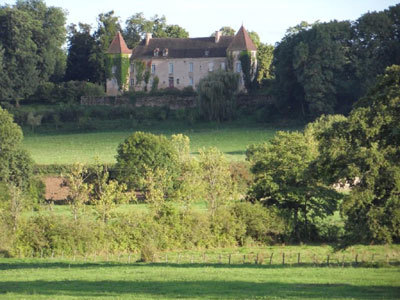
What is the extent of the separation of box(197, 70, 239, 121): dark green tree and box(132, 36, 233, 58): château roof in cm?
1127

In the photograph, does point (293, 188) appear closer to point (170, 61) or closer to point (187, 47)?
point (170, 61)

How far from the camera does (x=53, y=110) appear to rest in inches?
3123

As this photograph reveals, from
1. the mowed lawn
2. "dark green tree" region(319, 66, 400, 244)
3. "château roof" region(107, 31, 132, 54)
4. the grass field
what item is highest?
"château roof" region(107, 31, 132, 54)

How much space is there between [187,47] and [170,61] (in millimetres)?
2557

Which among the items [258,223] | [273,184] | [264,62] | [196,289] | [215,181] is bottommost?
[258,223]

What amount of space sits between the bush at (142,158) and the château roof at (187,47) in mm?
35215

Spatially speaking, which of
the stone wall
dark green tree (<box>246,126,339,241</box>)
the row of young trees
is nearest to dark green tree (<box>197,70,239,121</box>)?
the stone wall

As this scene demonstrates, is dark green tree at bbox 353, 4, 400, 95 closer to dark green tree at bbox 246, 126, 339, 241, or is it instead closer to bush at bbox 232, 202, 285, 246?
dark green tree at bbox 246, 126, 339, 241

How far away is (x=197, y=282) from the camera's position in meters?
21.8

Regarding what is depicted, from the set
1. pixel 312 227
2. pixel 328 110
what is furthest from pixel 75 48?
pixel 312 227

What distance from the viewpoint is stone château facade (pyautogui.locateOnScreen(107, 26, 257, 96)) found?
289 feet

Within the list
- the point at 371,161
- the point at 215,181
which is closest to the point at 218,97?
the point at 215,181

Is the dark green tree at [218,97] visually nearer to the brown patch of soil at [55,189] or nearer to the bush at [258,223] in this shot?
the brown patch of soil at [55,189]

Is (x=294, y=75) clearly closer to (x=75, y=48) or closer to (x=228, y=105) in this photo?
(x=228, y=105)
